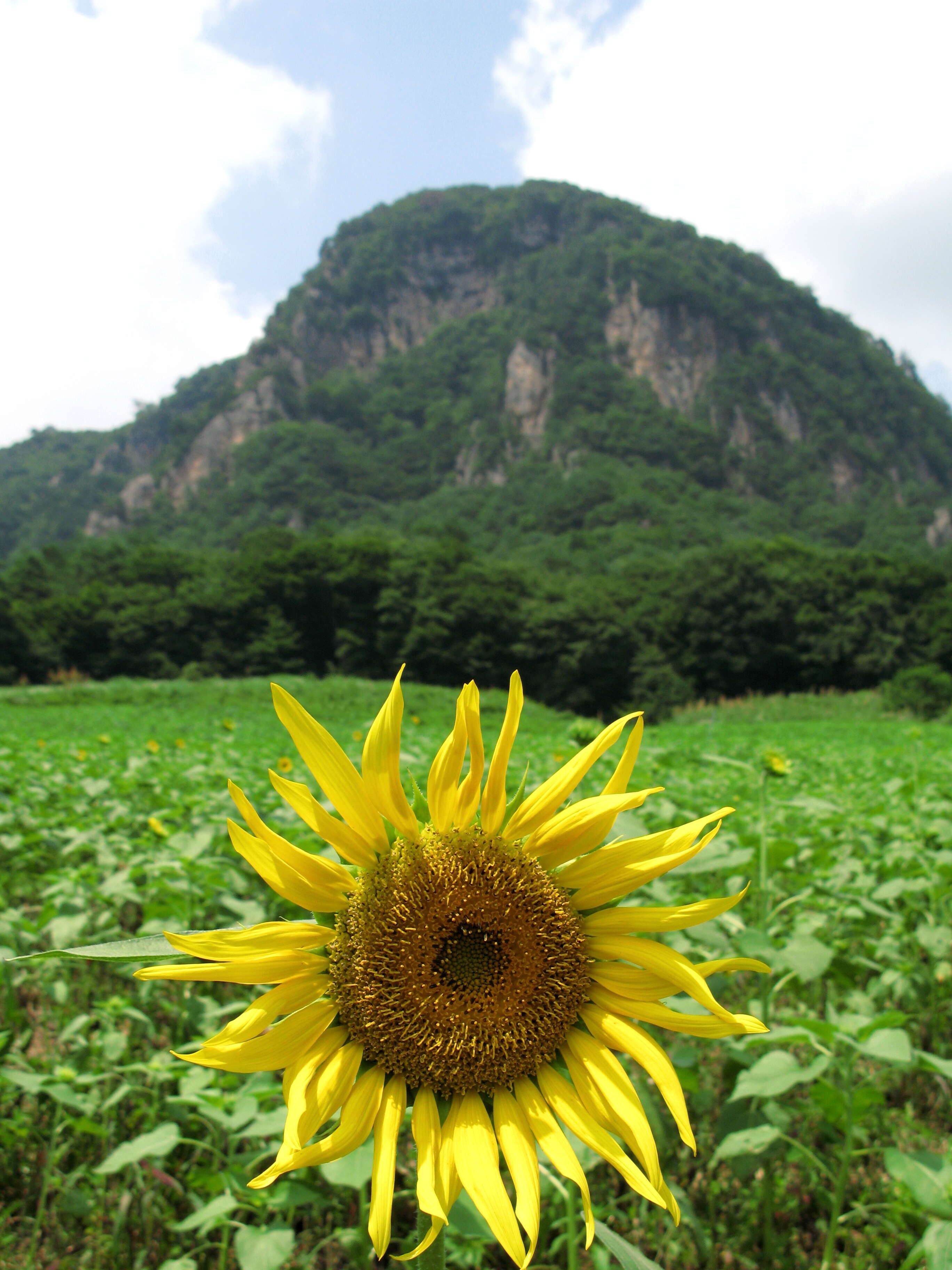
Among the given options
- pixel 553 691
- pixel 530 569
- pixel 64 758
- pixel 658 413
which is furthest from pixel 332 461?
pixel 64 758

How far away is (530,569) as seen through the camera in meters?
49.9

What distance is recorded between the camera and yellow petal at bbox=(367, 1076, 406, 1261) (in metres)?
0.66

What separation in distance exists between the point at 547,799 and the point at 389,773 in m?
0.18

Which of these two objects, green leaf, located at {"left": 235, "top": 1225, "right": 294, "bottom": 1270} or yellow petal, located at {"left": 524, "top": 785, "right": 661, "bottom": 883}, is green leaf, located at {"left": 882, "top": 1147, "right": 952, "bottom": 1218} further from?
green leaf, located at {"left": 235, "top": 1225, "right": 294, "bottom": 1270}

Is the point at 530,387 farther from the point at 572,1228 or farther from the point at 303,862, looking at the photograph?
the point at 303,862

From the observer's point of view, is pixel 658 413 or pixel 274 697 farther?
pixel 658 413

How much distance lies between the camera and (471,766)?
80 centimetres

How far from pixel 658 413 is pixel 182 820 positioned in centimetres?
10150

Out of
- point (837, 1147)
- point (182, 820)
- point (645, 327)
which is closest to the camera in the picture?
point (837, 1147)

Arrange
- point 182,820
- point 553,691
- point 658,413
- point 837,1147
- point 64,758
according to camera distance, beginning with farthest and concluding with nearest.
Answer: point 658,413
point 553,691
point 64,758
point 182,820
point 837,1147

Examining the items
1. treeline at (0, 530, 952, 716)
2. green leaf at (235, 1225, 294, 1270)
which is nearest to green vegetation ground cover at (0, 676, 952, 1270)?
green leaf at (235, 1225, 294, 1270)

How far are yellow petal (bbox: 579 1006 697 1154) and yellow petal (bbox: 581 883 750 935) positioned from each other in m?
0.09

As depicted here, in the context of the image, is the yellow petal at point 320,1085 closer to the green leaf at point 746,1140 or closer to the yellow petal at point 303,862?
Answer: the yellow petal at point 303,862

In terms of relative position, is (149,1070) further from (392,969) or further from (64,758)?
(64,758)
